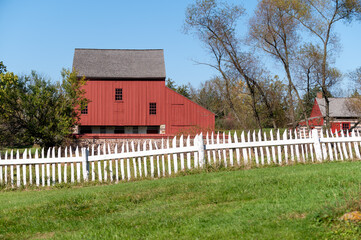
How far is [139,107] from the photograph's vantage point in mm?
35844

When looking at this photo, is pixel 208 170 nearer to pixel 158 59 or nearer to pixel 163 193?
pixel 163 193

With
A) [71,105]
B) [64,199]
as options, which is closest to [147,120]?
[71,105]

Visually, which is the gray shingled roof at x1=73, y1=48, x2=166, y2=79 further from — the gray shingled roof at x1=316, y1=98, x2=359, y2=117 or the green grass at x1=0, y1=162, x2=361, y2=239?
the green grass at x1=0, y1=162, x2=361, y2=239

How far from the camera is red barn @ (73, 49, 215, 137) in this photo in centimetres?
3550

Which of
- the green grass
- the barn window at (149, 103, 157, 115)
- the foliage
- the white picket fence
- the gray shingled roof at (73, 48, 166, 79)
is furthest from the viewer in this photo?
the gray shingled roof at (73, 48, 166, 79)

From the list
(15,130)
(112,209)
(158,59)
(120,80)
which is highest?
(158,59)

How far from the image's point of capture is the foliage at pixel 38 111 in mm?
24031

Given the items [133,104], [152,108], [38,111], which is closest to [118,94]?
[133,104]

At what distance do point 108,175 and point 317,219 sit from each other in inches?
312

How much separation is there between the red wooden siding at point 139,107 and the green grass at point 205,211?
27.2m

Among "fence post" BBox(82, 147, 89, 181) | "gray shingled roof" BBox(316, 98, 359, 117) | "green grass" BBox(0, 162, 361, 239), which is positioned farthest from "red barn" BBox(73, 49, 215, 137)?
"green grass" BBox(0, 162, 361, 239)

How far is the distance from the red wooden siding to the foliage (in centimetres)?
987

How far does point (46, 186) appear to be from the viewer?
11.6m

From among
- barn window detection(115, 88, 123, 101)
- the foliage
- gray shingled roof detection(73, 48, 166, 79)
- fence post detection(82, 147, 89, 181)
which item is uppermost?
gray shingled roof detection(73, 48, 166, 79)
